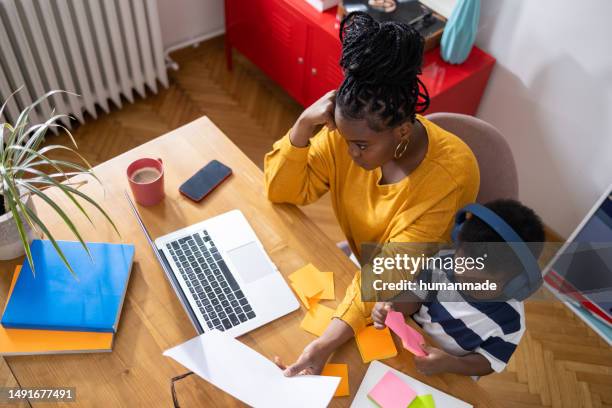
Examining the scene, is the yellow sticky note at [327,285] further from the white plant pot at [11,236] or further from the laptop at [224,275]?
the white plant pot at [11,236]

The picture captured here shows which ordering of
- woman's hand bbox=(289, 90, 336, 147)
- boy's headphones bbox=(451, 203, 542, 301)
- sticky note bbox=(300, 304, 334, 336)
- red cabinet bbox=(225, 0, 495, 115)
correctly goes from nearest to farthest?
boy's headphones bbox=(451, 203, 542, 301) < sticky note bbox=(300, 304, 334, 336) < woman's hand bbox=(289, 90, 336, 147) < red cabinet bbox=(225, 0, 495, 115)

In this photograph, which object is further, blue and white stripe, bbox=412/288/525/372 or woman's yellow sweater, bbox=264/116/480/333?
woman's yellow sweater, bbox=264/116/480/333

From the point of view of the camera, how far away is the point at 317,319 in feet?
4.19

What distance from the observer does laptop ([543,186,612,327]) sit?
2.04 metres

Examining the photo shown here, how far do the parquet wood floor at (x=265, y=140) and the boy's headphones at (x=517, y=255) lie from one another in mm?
1062

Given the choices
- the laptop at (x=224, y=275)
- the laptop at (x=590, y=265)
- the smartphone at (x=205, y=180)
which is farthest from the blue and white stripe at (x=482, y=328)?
the laptop at (x=590, y=265)

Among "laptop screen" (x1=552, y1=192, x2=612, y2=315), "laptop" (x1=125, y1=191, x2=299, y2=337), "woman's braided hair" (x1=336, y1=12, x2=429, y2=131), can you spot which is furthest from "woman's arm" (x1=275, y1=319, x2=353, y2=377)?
"laptop screen" (x1=552, y1=192, x2=612, y2=315)

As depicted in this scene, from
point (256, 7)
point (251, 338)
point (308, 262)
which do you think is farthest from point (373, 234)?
point (256, 7)

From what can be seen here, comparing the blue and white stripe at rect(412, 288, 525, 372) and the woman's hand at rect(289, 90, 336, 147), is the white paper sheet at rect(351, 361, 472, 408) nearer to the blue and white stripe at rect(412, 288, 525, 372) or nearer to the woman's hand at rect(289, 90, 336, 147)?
the blue and white stripe at rect(412, 288, 525, 372)

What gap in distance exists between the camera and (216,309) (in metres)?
1.26

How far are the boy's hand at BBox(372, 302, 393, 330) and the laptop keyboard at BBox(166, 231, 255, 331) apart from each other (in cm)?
28

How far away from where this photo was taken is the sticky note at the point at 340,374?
1.17 meters

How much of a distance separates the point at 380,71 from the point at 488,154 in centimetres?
44

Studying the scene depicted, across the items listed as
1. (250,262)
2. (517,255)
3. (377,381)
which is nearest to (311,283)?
(250,262)
